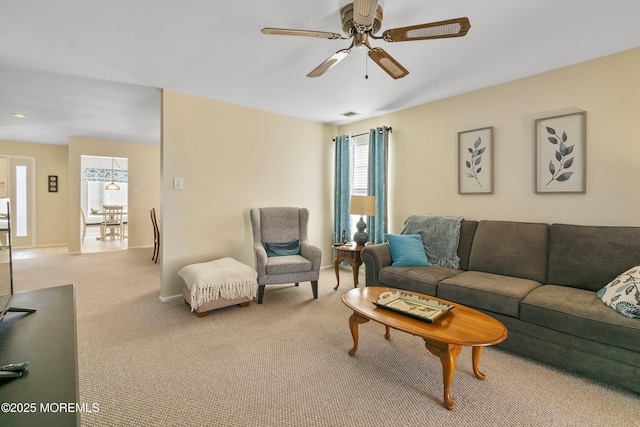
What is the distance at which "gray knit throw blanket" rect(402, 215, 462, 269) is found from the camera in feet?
10.6

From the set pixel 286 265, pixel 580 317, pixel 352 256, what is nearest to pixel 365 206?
pixel 352 256

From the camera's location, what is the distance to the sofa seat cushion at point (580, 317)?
71.3 inches

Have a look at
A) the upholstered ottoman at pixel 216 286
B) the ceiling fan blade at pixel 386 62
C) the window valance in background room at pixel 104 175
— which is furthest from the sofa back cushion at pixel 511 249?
the window valance in background room at pixel 104 175

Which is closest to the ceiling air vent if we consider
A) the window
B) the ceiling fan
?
the window

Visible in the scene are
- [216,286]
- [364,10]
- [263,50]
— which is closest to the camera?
[364,10]

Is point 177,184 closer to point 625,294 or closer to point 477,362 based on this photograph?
point 477,362

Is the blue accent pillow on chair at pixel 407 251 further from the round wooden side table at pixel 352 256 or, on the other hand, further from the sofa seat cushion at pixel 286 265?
the sofa seat cushion at pixel 286 265

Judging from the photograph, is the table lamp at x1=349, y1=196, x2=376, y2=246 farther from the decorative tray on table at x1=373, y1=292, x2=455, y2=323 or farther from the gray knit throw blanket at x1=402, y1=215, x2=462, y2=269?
the decorative tray on table at x1=373, y1=292, x2=455, y2=323

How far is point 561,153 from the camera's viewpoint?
2.79 metres

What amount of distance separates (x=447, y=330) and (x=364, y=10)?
1.85m

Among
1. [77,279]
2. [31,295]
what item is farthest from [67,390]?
[77,279]

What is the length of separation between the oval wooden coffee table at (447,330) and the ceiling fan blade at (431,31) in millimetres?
1709

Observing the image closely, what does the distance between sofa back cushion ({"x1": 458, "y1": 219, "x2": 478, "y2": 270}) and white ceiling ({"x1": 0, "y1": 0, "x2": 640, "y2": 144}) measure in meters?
1.54

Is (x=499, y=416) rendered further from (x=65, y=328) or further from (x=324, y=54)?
(x=324, y=54)
